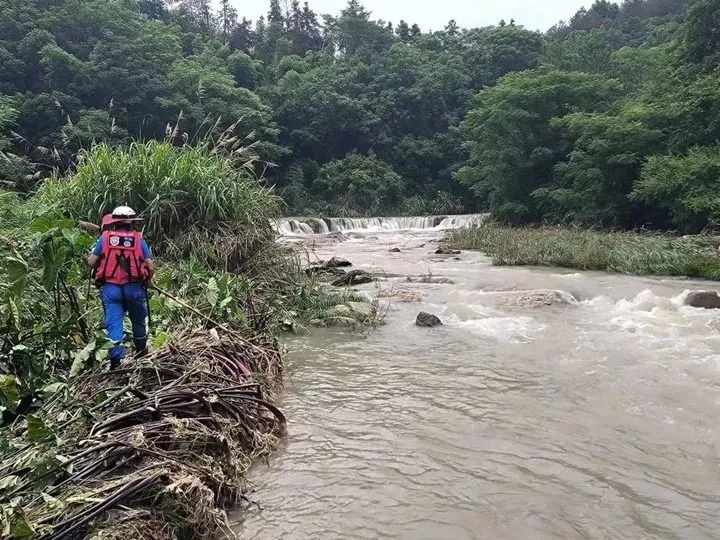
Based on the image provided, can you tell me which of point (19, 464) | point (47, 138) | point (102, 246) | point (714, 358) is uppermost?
point (47, 138)

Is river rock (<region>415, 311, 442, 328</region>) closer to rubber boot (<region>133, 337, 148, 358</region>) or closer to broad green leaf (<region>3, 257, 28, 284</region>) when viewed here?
rubber boot (<region>133, 337, 148, 358</region>)

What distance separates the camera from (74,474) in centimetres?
269

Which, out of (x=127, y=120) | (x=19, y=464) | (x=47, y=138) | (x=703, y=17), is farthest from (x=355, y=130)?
(x=19, y=464)

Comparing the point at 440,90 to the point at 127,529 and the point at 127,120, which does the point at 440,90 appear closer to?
the point at 127,120

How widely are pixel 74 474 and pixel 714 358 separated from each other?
6181mm

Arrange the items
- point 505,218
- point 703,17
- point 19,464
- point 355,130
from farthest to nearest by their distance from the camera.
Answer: point 355,130, point 505,218, point 703,17, point 19,464

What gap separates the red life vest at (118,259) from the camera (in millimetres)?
4352

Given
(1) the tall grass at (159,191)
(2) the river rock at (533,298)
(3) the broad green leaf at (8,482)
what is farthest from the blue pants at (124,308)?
(2) the river rock at (533,298)

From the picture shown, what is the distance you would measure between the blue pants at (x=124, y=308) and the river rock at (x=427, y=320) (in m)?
4.49

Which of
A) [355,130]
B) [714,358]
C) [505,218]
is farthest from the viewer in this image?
[355,130]

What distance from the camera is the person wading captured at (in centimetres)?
435

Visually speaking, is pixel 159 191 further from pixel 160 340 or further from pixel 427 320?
pixel 427 320

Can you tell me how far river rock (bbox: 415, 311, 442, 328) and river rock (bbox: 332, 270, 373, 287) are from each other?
323cm

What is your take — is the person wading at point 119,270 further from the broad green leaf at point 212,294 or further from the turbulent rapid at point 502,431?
the turbulent rapid at point 502,431
